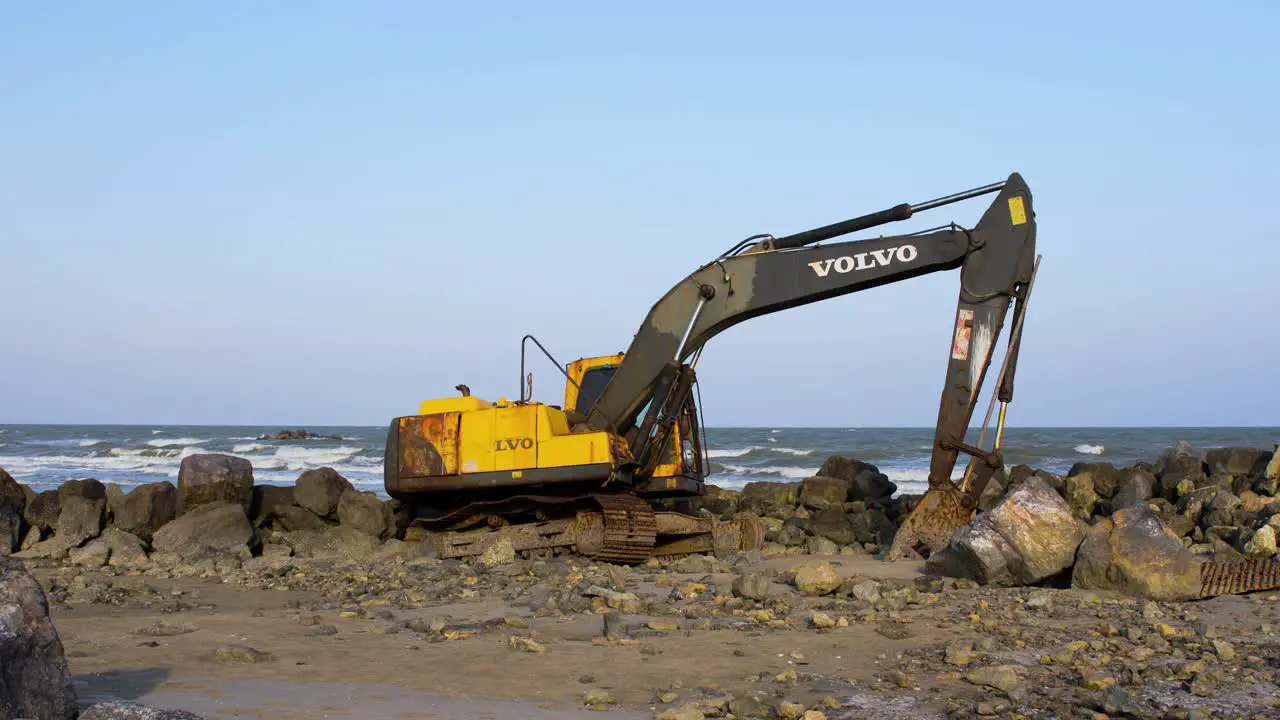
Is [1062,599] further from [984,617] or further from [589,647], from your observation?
[589,647]

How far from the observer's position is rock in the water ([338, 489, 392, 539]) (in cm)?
1527

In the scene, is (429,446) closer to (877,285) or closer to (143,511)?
(143,511)

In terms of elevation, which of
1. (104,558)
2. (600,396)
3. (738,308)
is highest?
(738,308)

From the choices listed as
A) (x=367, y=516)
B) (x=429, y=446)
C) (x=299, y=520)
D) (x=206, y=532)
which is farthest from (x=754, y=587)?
(x=299, y=520)

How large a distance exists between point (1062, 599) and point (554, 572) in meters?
4.54

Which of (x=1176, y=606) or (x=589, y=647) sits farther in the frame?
(x=1176, y=606)

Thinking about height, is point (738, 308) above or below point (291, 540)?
above

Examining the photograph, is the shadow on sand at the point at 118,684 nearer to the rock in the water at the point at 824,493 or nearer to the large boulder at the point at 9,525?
the large boulder at the point at 9,525

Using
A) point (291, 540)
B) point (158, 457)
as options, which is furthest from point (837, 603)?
point (158, 457)

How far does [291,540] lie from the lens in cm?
1508

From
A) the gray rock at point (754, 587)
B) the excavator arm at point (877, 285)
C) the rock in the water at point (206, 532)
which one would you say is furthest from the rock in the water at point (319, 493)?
the gray rock at point (754, 587)

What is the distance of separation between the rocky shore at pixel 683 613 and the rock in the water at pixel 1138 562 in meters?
0.02

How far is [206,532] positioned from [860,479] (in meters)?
9.45

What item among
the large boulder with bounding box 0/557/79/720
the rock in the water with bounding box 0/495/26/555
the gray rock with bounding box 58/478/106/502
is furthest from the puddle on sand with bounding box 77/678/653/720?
the gray rock with bounding box 58/478/106/502
